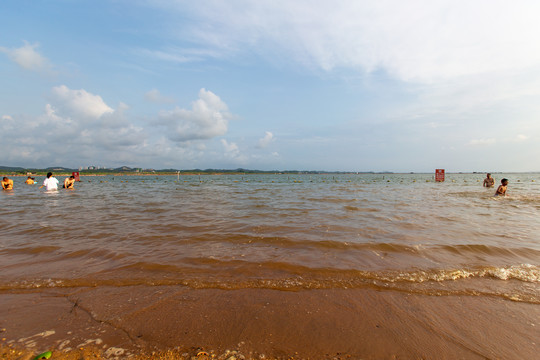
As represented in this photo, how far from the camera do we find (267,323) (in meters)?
3.35

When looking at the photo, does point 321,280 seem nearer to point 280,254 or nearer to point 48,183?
point 280,254

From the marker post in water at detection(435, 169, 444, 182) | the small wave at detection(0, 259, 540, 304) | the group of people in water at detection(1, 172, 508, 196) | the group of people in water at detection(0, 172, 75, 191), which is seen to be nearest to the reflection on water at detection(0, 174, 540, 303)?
the small wave at detection(0, 259, 540, 304)

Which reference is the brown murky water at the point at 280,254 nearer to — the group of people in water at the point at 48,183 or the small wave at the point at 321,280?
the small wave at the point at 321,280

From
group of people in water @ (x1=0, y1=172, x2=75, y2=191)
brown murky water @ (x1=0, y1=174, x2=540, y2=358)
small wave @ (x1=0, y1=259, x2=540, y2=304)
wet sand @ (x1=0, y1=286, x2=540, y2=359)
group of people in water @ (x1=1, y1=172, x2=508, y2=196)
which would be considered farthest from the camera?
group of people in water @ (x1=0, y1=172, x2=75, y2=191)

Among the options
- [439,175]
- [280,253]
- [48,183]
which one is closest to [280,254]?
[280,253]

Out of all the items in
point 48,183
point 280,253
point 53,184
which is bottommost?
point 280,253

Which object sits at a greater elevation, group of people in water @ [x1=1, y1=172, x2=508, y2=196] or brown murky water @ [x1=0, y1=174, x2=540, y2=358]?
group of people in water @ [x1=1, y1=172, x2=508, y2=196]

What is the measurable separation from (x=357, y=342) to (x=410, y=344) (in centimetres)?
65

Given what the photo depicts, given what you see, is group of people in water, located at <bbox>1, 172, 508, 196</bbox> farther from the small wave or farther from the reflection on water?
the small wave

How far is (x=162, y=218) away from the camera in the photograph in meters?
11.1

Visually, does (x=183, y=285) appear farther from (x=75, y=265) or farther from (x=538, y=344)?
(x=538, y=344)

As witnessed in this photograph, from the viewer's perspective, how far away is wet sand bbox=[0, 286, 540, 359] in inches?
112

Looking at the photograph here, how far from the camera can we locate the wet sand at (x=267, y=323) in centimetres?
284

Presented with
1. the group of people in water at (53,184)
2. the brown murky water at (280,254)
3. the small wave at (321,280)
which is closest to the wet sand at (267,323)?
the small wave at (321,280)
